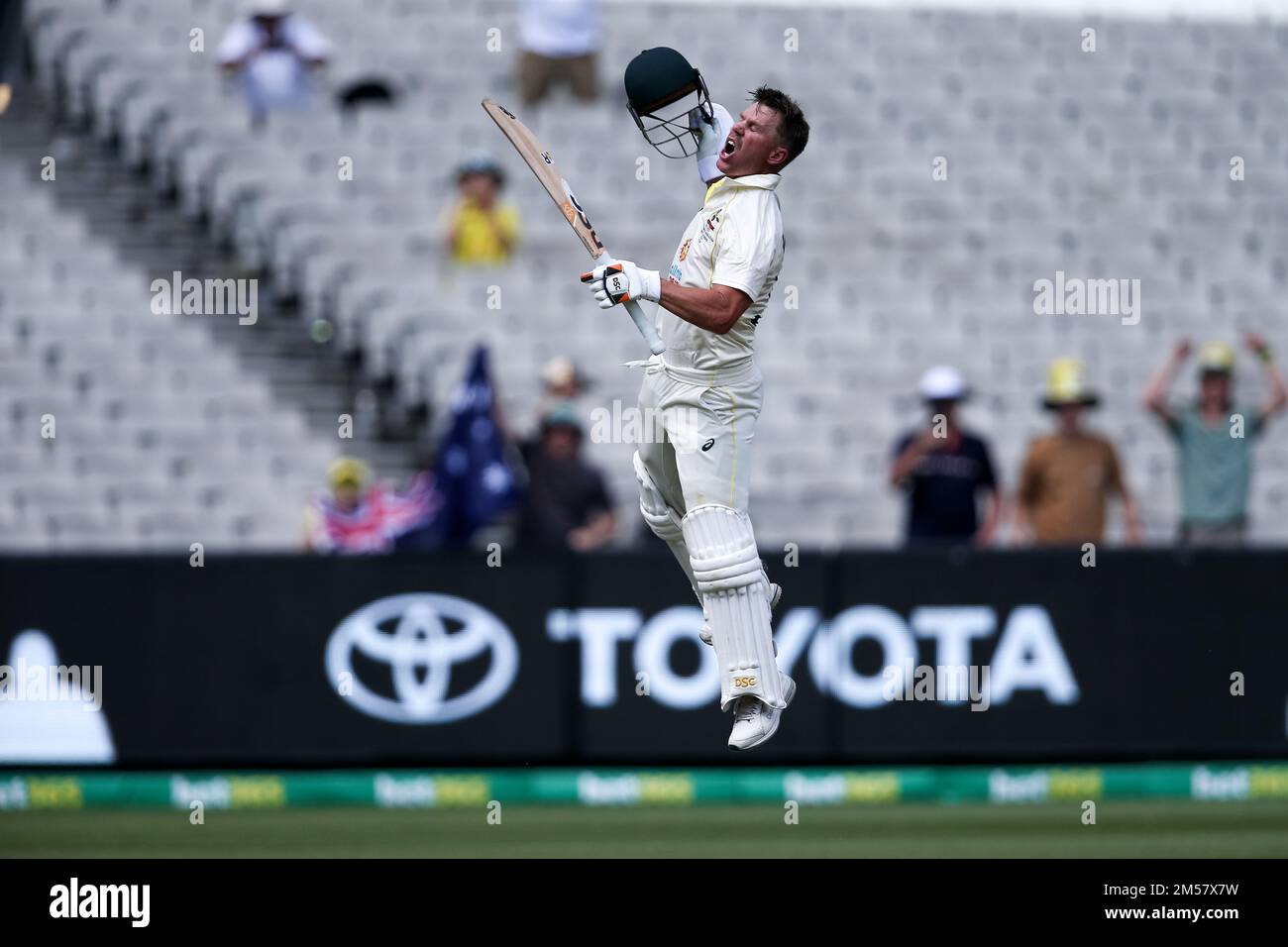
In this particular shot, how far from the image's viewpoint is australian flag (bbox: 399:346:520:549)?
45.6 feet

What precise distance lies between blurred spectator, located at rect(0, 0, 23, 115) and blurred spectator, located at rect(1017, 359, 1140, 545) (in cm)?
1038

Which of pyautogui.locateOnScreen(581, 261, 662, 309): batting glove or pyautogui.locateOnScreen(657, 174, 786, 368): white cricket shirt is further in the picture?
pyautogui.locateOnScreen(657, 174, 786, 368): white cricket shirt

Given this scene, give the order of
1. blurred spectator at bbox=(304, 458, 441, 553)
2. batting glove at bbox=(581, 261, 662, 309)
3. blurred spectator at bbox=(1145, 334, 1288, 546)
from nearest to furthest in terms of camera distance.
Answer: batting glove at bbox=(581, 261, 662, 309) → blurred spectator at bbox=(1145, 334, 1288, 546) → blurred spectator at bbox=(304, 458, 441, 553)

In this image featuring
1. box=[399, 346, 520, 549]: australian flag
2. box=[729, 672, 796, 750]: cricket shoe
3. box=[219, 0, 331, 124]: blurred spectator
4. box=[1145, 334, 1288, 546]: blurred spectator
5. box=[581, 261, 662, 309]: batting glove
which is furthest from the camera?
box=[219, 0, 331, 124]: blurred spectator

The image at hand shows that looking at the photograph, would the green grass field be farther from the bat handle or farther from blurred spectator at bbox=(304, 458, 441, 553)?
the bat handle

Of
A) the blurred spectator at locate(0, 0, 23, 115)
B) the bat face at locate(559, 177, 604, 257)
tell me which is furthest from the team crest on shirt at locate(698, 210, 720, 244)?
the blurred spectator at locate(0, 0, 23, 115)

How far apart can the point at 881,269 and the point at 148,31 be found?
23.8 ft

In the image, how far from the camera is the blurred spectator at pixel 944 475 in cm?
1393

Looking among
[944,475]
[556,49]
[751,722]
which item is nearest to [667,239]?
[556,49]

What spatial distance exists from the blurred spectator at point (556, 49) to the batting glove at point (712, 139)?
10376 millimetres

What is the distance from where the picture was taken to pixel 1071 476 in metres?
14.2

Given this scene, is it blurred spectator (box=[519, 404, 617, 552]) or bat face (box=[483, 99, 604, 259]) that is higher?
bat face (box=[483, 99, 604, 259])

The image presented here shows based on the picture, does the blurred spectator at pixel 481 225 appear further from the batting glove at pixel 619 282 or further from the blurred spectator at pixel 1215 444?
the batting glove at pixel 619 282

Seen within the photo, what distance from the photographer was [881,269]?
18.0 metres
